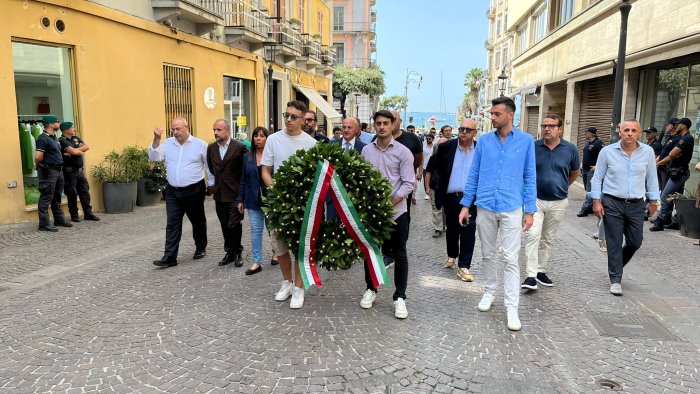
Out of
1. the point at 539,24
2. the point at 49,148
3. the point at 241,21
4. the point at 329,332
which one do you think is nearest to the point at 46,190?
the point at 49,148

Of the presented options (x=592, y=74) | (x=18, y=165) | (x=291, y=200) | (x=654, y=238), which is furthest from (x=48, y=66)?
(x=592, y=74)

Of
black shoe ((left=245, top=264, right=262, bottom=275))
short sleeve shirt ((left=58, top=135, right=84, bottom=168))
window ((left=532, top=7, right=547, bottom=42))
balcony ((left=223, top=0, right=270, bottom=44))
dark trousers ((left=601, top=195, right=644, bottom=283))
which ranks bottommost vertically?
black shoe ((left=245, top=264, right=262, bottom=275))

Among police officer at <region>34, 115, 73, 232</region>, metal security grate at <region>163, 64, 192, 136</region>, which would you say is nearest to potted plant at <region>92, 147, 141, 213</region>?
police officer at <region>34, 115, 73, 232</region>

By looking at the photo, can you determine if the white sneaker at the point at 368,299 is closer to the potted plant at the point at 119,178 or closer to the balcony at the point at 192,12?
the potted plant at the point at 119,178

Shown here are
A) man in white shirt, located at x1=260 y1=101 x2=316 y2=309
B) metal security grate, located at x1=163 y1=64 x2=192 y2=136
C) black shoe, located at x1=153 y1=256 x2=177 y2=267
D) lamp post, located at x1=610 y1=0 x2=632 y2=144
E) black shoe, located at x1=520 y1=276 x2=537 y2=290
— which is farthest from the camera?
metal security grate, located at x1=163 y1=64 x2=192 y2=136

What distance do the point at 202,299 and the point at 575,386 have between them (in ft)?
11.7

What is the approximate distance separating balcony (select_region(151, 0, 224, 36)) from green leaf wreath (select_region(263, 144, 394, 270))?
9259 mm

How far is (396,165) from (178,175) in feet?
10.2

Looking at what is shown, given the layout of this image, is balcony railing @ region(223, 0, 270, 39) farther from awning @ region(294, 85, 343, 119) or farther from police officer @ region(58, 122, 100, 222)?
police officer @ region(58, 122, 100, 222)

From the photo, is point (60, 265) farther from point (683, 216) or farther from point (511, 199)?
point (683, 216)

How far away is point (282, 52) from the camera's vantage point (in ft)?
69.0

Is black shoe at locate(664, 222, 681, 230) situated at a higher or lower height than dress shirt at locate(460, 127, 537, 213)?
lower

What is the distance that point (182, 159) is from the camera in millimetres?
6719

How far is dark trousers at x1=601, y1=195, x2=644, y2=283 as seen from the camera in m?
5.57
